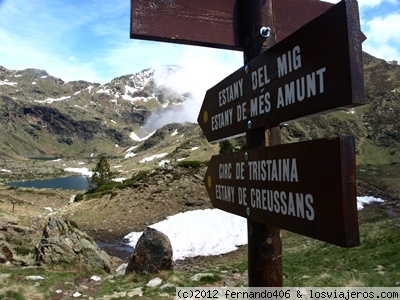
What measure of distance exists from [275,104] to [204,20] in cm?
155

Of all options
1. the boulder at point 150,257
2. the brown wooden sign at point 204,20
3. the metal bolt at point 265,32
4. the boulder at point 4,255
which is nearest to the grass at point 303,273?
the boulder at point 150,257

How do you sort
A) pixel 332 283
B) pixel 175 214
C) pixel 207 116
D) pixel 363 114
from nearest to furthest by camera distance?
pixel 207 116 → pixel 332 283 → pixel 175 214 → pixel 363 114

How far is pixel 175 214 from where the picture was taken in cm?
2836

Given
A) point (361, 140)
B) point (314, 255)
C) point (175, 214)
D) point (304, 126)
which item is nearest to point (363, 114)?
point (361, 140)

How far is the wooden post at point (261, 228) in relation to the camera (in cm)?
350

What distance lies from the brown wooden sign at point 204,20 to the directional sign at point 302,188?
4.60 feet

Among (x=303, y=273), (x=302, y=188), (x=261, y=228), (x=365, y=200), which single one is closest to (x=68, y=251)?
(x=303, y=273)

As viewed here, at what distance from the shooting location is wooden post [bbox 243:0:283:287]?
350cm

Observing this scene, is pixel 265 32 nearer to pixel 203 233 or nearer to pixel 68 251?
pixel 68 251

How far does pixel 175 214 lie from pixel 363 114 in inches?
5934

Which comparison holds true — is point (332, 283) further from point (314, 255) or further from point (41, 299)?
point (41, 299)

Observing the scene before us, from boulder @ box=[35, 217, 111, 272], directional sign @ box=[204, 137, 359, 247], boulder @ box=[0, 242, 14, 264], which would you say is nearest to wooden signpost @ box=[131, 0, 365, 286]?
directional sign @ box=[204, 137, 359, 247]

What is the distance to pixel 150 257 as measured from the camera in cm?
1288

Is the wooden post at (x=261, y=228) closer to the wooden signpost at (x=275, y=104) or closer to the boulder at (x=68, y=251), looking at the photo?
the wooden signpost at (x=275, y=104)
